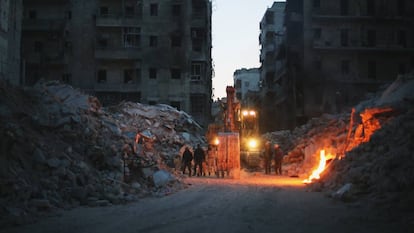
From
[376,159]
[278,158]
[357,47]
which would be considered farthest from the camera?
A: [357,47]

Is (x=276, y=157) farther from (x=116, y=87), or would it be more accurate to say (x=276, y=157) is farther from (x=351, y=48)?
(x=116, y=87)

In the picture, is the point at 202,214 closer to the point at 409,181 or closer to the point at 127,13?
the point at 409,181

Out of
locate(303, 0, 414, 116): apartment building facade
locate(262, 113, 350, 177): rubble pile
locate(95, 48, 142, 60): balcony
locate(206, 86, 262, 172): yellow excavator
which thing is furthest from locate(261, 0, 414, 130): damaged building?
locate(95, 48, 142, 60): balcony

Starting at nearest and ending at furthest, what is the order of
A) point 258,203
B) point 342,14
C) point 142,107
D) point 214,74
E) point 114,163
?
point 258,203 → point 114,163 → point 142,107 → point 342,14 → point 214,74

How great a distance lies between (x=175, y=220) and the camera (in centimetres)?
1095

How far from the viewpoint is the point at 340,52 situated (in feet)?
155

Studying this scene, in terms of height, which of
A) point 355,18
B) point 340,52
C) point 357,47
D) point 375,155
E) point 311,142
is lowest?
point 375,155

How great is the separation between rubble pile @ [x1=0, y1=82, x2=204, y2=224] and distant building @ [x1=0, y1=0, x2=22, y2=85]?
5.88m

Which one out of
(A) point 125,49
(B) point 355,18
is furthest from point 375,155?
(A) point 125,49

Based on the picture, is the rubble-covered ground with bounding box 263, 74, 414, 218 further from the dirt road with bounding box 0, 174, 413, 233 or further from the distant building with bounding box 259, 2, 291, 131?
the distant building with bounding box 259, 2, 291, 131

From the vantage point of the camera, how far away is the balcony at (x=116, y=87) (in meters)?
47.2

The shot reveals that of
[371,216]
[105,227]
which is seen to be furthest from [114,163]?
[371,216]

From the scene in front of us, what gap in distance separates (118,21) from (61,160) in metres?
35.1

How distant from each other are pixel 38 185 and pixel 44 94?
6720 mm
